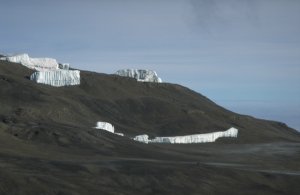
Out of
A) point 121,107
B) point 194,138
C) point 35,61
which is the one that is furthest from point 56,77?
point 194,138

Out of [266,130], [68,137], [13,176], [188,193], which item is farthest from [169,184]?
[266,130]

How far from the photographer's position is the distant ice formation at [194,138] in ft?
382

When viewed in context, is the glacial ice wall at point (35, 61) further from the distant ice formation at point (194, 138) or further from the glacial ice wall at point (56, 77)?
the distant ice formation at point (194, 138)

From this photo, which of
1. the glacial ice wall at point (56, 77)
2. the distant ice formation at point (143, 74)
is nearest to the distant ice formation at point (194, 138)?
the glacial ice wall at point (56, 77)

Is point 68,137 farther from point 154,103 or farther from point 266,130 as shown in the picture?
point 266,130

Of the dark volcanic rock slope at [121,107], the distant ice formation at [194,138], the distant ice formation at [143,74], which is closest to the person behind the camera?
the distant ice formation at [194,138]

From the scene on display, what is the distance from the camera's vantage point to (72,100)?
130 m

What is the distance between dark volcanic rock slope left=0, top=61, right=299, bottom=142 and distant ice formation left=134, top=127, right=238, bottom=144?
2.71 metres

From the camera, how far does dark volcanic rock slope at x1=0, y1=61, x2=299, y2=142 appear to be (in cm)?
11750

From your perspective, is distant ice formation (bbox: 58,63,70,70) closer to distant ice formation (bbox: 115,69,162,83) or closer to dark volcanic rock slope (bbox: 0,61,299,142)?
dark volcanic rock slope (bbox: 0,61,299,142)

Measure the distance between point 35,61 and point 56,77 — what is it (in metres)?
26.1

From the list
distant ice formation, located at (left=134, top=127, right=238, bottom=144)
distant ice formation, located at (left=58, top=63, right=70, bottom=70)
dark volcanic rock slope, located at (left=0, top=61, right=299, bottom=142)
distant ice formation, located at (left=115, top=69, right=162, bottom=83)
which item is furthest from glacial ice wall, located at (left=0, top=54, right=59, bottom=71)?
distant ice formation, located at (left=134, top=127, right=238, bottom=144)

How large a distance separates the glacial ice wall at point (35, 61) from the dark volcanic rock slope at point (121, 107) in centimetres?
1092

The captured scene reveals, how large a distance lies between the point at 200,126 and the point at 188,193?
80245mm
